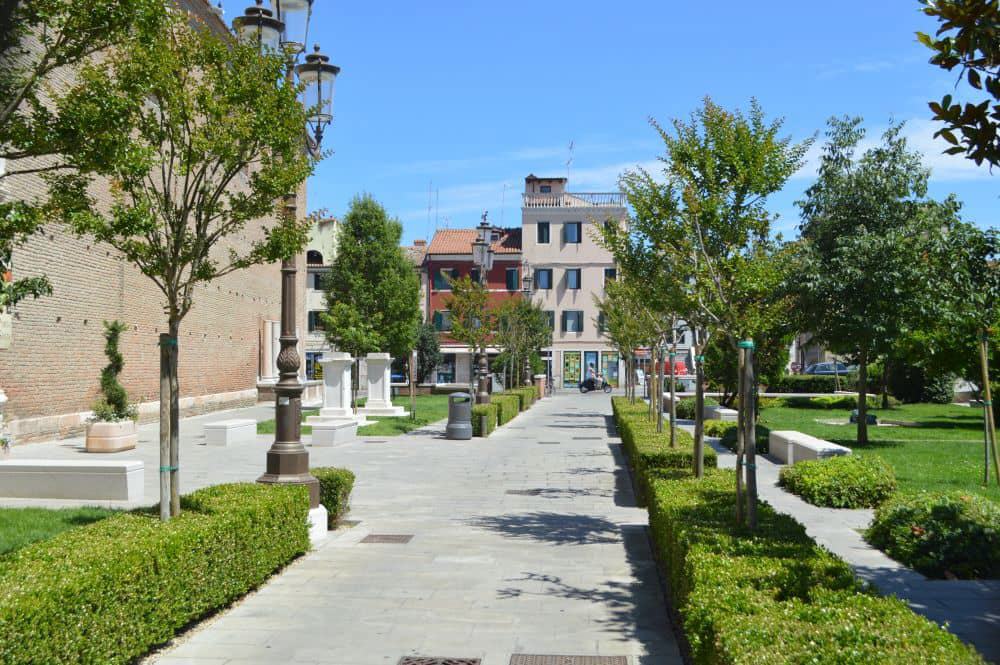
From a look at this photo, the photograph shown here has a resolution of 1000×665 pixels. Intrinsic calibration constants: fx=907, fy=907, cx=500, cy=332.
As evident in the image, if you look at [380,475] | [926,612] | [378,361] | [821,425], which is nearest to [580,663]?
[926,612]

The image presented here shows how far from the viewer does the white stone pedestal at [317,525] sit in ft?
33.7

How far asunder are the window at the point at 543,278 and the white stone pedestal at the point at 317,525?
189 feet

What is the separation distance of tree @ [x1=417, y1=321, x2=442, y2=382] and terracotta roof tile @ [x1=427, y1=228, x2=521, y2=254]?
997cm

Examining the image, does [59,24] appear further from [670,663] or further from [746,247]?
[746,247]

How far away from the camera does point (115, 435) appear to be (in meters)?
19.9

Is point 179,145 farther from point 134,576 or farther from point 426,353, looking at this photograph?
point 426,353

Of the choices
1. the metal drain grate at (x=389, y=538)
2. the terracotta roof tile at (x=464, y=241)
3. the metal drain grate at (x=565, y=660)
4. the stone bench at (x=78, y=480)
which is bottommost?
the metal drain grate at (x=389, y=538)

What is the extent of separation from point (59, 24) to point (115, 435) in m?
14.8

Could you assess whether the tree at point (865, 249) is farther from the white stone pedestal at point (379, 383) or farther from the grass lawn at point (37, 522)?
the white stone pedestal at point (379, 383)

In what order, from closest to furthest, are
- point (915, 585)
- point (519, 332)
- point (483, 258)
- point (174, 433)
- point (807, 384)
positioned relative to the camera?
1. point (174, 433)
2. point (915, 585)
3. point (483, 258)
4. point (519, 332)
5. point (807, 384)

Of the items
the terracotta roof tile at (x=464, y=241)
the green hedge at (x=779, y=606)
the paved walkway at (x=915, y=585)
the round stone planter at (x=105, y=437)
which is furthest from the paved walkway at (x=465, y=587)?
the terracotta roof tile at (x=464, y=241)

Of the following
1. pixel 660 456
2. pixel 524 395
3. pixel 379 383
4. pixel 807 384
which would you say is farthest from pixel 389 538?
pixel 807 384

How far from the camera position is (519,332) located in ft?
162

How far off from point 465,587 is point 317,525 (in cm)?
285
